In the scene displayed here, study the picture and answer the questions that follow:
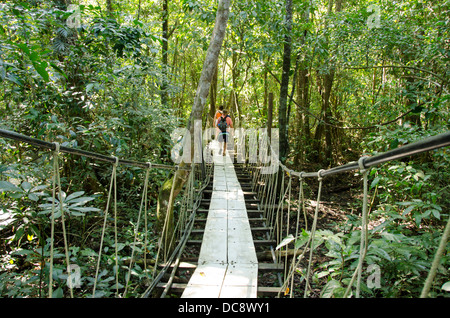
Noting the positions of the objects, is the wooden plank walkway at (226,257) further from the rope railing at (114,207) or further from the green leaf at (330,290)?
the green leaf at (330,290)

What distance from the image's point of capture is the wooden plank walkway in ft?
5.57

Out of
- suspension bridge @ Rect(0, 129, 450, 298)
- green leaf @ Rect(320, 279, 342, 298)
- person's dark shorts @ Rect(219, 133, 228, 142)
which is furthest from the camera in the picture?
person's dark shorts @ Rect(219, 133, 228, 142)

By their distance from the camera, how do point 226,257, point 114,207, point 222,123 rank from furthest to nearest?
point 222,123 < point 226,257 < point 114,207

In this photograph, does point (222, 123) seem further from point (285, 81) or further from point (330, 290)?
point (330, 290)

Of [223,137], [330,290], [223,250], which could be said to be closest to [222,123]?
[223,137]

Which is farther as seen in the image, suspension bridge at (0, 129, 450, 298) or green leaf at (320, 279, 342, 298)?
green leaf at (320, 279, 342, 298)

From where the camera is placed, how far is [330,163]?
6781mm

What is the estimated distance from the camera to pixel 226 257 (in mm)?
2158

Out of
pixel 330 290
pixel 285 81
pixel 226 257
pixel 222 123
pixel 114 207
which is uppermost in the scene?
pixel 285 81

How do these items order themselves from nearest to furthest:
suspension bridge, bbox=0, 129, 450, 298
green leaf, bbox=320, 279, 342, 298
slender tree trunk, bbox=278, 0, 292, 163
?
suspension bridge, bbox=0, 129, 450, 298 < green leaf, bbox=320, 279, 342, 298 < slender tree trunk, bbox=278, 0, 292, 163

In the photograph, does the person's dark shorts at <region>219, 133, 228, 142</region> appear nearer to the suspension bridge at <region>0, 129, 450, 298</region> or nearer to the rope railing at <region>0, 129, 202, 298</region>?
the rope railing at <region>0, 129, 202, 298</region>

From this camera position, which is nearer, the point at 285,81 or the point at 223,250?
the point at 223,250

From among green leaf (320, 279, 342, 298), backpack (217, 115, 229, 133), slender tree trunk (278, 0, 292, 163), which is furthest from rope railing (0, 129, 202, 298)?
backpack (217, 115, 229, 133)
